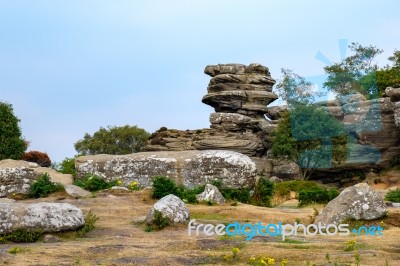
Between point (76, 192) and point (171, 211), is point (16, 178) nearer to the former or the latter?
point (76, 192)

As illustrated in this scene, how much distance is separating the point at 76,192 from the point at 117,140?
175ft

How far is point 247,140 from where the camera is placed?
179 feet

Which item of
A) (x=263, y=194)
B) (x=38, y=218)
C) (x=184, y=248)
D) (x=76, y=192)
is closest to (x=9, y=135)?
(x=76, y=192)

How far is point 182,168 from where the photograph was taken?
24.8 meters

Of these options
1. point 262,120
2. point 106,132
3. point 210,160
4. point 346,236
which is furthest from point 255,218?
point 106,132

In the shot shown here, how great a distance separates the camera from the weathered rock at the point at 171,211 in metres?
17.2

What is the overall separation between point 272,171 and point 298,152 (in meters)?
3.04

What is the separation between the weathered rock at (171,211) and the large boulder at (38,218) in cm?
195

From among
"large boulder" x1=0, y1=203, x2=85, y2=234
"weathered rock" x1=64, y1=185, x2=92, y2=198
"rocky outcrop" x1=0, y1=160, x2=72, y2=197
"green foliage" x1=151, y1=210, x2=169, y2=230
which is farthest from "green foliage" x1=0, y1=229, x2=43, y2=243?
"rocky outcrop" x1=0, y1=160, x2=72, y2=197

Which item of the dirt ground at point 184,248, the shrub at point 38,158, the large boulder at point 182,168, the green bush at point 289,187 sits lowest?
the dirt ground at point 184,248

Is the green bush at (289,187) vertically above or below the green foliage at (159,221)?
above

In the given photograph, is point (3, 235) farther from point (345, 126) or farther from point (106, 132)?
point (106, 132)

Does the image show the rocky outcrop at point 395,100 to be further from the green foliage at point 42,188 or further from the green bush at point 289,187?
the green foliage at point 42,188

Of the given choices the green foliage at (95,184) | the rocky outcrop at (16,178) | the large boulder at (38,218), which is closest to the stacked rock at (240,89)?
the green foliage at (95,184)
